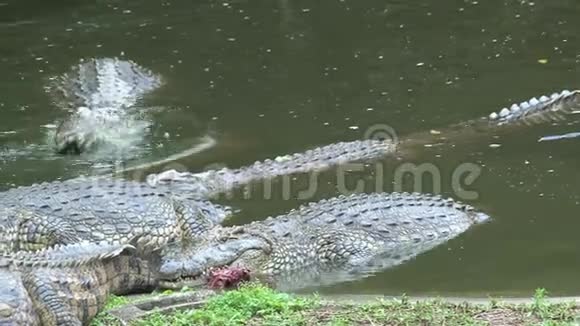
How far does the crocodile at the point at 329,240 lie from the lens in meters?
7.39

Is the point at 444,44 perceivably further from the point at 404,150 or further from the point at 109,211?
the point at 109,211

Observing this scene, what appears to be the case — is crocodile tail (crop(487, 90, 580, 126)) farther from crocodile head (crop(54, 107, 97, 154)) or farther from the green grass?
the green grass

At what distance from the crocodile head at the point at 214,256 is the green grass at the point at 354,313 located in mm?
1392

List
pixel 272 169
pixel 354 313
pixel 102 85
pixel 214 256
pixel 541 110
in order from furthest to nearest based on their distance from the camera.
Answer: pixel 102 85 → pixel 541 110 → pixel 272 169 → pixel 214 256 → pixel 354 313

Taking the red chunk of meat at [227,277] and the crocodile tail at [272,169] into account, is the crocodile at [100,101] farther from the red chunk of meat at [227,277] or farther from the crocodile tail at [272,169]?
the red chunk of meat at [227,277]

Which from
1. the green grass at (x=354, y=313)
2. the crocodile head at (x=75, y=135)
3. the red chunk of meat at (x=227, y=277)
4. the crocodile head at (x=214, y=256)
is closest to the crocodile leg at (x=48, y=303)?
the green grass at (x=354, y=313)

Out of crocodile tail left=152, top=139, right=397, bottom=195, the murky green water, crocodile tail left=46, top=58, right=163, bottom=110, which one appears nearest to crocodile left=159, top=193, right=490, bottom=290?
the murky green water

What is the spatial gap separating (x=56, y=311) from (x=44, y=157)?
223 inches

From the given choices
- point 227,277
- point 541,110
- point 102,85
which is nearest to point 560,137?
point 541,110

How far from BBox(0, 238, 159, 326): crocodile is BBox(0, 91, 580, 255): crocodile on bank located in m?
→ 1.89

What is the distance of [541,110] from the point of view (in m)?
10.6

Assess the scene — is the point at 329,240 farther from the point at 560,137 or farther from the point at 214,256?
the point at 560,137

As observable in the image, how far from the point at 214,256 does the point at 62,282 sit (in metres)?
2.33

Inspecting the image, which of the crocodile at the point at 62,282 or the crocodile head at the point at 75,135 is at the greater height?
the crocodile head at the point at 75,135
